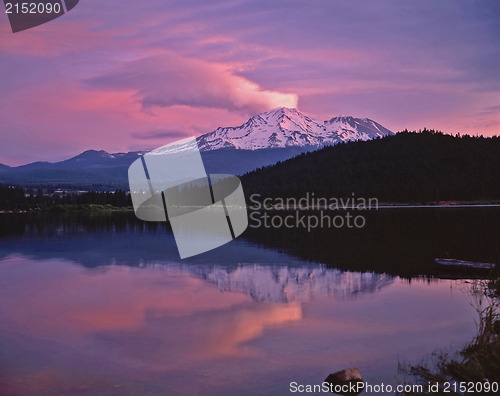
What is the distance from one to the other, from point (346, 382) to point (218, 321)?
10.2 m

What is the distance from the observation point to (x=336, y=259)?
4850cm

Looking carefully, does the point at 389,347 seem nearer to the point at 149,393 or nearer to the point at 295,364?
the point at 295,364

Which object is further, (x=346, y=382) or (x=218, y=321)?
(x=218, y=321)

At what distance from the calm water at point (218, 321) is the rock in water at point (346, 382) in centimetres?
76

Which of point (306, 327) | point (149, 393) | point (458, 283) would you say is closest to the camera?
point (149, 393)

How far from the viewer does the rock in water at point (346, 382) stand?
654 inches

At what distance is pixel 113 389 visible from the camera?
1722 centimetres

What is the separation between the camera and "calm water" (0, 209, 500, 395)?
18.4m

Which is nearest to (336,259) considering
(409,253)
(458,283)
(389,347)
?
(409,253)

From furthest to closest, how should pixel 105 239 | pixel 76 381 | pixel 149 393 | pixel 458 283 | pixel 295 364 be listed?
pixel 105 239
pixel 458 283
pixel 295 364
pixel 76 381
pixel 149 393

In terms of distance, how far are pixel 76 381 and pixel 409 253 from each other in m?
39.1

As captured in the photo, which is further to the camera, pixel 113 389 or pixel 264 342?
pixel 264 342

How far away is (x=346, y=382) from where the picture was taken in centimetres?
1688

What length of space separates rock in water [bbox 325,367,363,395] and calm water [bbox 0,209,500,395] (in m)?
0.76
